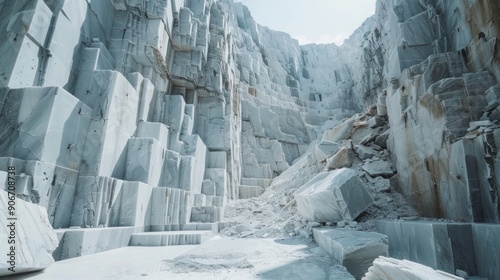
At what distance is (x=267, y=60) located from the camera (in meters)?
30.5

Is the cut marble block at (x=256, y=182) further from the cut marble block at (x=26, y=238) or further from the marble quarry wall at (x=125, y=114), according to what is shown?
the cut marble block at (x=26, y=238)

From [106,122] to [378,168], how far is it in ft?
29.5

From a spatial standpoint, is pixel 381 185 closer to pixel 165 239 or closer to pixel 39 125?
pixel 165 239

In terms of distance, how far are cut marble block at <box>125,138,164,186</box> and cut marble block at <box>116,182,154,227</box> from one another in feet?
2.48

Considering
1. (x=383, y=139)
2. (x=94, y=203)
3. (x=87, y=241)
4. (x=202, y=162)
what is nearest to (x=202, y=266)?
(x=87, y=241)

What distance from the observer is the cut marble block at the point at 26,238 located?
10.4 feet

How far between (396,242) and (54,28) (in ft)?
36.5

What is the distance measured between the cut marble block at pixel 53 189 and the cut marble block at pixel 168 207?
103 inches

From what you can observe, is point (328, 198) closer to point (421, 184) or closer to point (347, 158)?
point (421, 184)

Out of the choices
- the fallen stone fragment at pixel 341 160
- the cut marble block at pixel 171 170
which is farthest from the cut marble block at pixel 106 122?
the fallen stone fragment at pixel 341 160

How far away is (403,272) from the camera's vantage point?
7.60ft

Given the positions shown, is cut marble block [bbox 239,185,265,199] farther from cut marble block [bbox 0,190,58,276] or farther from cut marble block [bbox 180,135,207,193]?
cut marble block [bbox 0,190,58,276]

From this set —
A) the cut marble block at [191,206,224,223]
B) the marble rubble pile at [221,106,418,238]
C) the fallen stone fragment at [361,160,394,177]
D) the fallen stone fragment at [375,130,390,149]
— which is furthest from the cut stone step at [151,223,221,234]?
the fallen stone fragment at [375,130,390,149]

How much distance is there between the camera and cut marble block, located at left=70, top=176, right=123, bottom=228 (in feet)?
21.4
